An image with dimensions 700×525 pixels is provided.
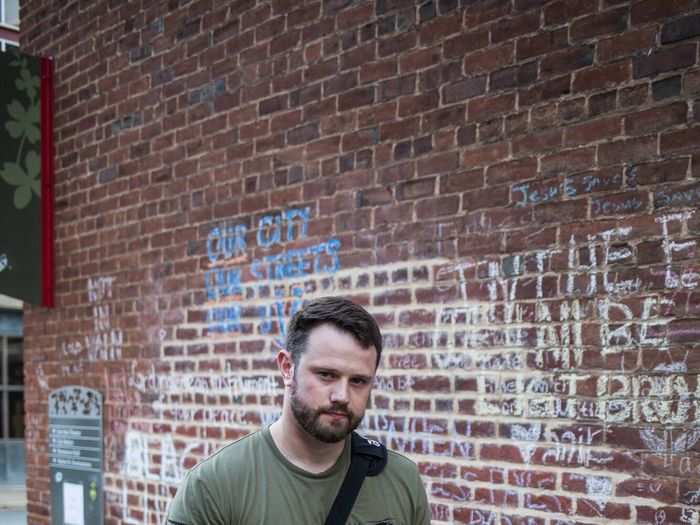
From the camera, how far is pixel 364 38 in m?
4.77

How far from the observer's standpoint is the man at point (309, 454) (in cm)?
244

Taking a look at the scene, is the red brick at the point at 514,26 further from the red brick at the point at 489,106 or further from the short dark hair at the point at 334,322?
the short dark hair at the point at 334,322

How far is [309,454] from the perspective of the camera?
101 inches

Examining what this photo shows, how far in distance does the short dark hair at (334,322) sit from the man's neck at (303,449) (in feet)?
0.59

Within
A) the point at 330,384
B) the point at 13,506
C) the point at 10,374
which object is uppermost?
the point at 330,384

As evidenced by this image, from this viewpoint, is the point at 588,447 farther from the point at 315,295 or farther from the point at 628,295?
the point at 315,295

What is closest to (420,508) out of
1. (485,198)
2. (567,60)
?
(485,198)

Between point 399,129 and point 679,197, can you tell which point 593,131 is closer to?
point 679,197

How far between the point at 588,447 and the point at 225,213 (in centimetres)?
262

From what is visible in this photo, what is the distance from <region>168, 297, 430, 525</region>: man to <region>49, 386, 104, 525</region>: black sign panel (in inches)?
166

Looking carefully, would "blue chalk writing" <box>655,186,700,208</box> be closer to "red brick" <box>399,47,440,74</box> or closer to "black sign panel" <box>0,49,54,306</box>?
"red brick" <box>399,47,440,74</box>

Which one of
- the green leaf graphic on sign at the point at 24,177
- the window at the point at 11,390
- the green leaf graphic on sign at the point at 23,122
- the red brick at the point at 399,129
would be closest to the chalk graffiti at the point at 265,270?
the red brick at the point at 399,129

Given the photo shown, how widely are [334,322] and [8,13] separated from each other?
72.4 feet

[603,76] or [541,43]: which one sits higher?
[541,43]
